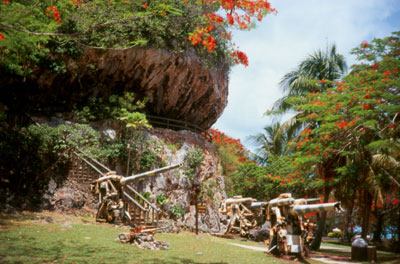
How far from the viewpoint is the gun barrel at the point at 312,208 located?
8.30 metres

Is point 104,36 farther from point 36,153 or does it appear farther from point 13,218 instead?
point 13,218

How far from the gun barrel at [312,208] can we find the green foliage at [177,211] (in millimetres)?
9291

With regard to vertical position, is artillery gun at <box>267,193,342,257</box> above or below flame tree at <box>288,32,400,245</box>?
below

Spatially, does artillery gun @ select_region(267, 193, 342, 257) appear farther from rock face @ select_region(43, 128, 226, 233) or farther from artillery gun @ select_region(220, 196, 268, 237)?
rock face @ select_region(43, 128, 226, 233)

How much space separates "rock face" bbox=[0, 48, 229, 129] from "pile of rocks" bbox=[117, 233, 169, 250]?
33.1ft

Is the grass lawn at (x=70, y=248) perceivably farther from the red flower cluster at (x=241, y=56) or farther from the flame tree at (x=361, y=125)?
the red flower cluster at (x=241, y=56)

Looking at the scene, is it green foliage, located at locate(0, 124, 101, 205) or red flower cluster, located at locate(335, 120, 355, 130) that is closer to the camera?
red flower cluster, located at locate(335, 120, 355, 130)

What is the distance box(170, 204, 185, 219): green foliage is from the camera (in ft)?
60.6

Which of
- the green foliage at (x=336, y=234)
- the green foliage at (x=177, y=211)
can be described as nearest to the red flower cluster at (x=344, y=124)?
the green foliage at (x=177, y=211)

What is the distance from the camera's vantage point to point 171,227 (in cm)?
1588

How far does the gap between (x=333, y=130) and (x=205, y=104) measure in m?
12.2

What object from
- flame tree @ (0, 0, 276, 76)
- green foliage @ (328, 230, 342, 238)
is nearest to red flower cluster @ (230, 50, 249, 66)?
flame tree @ (0, 0, 276, 76)

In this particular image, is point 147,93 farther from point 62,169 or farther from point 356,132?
point 356,132

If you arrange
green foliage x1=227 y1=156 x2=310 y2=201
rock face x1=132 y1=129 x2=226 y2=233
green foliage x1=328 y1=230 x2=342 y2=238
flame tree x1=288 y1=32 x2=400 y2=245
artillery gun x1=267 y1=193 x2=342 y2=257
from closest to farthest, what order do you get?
artillery gun x1=267 y1=193 x2=342 y2=257 < flame tree x1=288 y1=32 x2=400 y2=245 < rock face x1=132 y1=129 x2=226 y2=233 < green foliage x1=227 y1=156 x2=310 y2=201 < green foliage x1=328 y1=230 x2=342 y2=238
